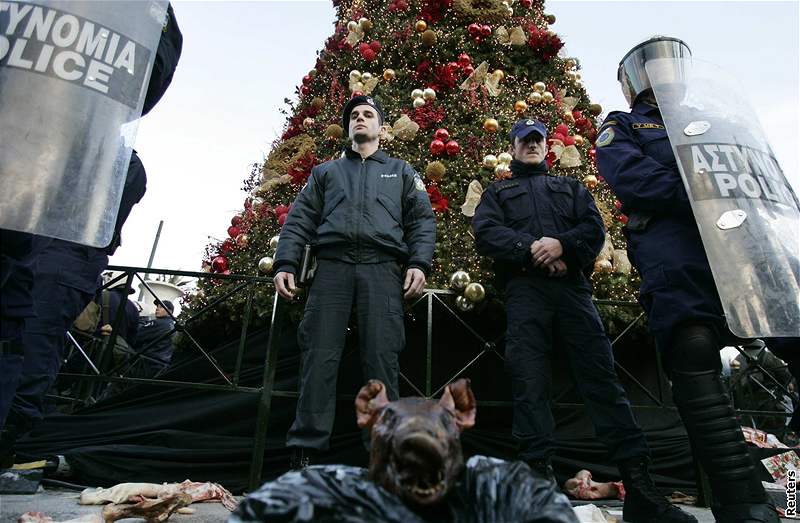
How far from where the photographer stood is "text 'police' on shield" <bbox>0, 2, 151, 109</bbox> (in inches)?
61.6

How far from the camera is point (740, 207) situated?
2.07 metres

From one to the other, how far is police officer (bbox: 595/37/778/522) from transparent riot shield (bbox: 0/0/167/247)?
2.09m

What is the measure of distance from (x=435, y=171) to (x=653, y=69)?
2.28m

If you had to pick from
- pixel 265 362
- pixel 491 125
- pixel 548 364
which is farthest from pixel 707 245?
pixel 491 125

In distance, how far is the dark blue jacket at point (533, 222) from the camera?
2.72 meters

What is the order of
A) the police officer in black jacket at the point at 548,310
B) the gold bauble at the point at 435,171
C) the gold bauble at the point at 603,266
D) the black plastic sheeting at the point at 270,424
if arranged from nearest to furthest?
the police officer in black jacket at the point at 548,310
the black plastic sheeting at the point at 270,424
the gold bauble at the point at 603,266
the gold bauble at the point at 435,171

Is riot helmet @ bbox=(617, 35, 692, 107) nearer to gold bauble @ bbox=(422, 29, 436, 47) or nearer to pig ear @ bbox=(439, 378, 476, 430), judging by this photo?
pig ear @ bbox=(439, 378, 476, 430)

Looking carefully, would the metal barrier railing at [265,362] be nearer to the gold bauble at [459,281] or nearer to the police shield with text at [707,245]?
the gold bauble at [459,281]

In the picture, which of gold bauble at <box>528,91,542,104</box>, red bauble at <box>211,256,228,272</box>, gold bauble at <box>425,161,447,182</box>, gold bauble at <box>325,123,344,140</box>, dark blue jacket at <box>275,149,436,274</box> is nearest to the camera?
dark blue jacket at <box>275,149,436,274</box>

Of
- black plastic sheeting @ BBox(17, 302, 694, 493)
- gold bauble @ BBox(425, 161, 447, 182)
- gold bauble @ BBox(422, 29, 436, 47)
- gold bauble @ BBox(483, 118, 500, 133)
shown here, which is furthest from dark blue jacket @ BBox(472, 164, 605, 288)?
gold bauble @ BBox(422, 29, 436, 47)

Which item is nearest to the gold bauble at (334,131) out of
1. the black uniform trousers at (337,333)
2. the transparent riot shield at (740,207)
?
the black uniform trousers at (337,333)

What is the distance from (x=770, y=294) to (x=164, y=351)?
6692 mm

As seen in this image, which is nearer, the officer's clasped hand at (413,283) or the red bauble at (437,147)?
the officer's clasped hand at (413,283)

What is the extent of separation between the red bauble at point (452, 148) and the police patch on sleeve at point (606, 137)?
7.61 feet
